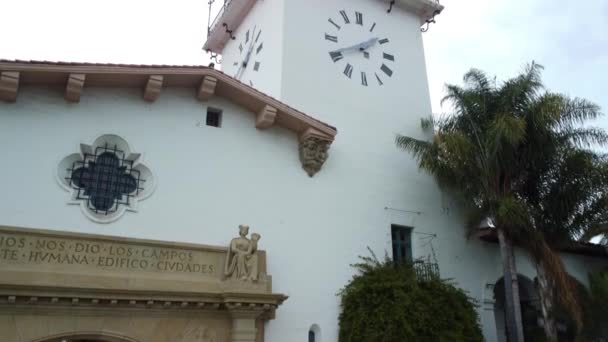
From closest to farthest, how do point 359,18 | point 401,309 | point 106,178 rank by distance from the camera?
point 106,178
point 401,309
point 359,18

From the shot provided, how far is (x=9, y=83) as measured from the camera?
8984 mm

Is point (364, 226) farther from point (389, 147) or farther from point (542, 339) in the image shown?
point (542, 339)

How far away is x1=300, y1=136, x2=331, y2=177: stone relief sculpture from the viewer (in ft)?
38.3

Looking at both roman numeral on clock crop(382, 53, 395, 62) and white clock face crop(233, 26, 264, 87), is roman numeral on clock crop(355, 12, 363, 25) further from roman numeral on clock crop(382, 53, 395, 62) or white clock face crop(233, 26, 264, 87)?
white clock face crop(233, 26, 264, 87)

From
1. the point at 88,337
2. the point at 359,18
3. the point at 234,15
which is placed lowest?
the point at 88,337

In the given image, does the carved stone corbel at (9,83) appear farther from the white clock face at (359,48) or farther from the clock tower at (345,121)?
the white clock face at (359,48)

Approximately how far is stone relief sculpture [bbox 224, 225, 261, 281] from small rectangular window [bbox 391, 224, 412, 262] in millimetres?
4060

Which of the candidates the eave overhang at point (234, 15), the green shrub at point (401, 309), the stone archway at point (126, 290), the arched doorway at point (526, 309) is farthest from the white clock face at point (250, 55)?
the arched doorway at point (526, 309)

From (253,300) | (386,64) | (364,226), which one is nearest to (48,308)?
(253,300)

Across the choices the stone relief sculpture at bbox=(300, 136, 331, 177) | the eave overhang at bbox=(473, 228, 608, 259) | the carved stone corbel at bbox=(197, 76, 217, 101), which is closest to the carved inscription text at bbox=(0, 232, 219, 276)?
the stone relief sculpture at bbox=(300, 136, 331, 177)

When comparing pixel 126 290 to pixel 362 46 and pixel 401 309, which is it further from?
pixel 362 46

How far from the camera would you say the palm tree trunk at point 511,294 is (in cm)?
1121

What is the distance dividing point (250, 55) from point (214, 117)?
17.0 feet

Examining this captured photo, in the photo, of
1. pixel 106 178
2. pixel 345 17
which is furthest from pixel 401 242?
pixel 106 178
